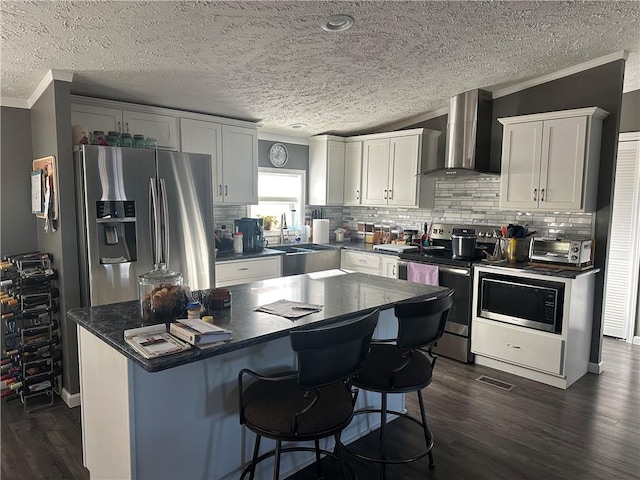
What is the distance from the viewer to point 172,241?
341 centimetres

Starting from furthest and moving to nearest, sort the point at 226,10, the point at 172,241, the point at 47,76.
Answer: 1. the point at 172,241
2. the point at 47,76
3. the point at 226,10

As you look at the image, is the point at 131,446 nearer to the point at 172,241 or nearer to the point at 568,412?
the point at 172,241

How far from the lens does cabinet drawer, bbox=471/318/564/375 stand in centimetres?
352

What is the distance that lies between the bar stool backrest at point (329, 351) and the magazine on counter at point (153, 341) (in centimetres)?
44

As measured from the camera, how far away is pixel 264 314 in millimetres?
2098

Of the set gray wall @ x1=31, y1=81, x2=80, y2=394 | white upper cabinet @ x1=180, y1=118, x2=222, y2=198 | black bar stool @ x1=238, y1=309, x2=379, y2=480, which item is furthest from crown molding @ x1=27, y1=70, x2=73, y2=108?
black bar stool @ x1=238, y1=309, x2=379, y2=480

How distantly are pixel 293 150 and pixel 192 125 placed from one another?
5.45 ft

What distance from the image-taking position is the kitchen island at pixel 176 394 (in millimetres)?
1726

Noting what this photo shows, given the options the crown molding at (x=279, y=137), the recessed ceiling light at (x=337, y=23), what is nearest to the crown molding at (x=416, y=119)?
the crown molding at (x=279, y=137)

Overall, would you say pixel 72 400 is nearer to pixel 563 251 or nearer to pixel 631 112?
pixel 563 251

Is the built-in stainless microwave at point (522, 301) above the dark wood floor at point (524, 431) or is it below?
above

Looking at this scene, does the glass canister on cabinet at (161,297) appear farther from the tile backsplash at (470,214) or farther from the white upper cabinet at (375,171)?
the white upper cabinet at (375,171)

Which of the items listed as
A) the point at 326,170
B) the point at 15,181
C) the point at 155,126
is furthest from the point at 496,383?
the point at 15,181

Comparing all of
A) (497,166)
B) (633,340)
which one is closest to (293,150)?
(497,166)
